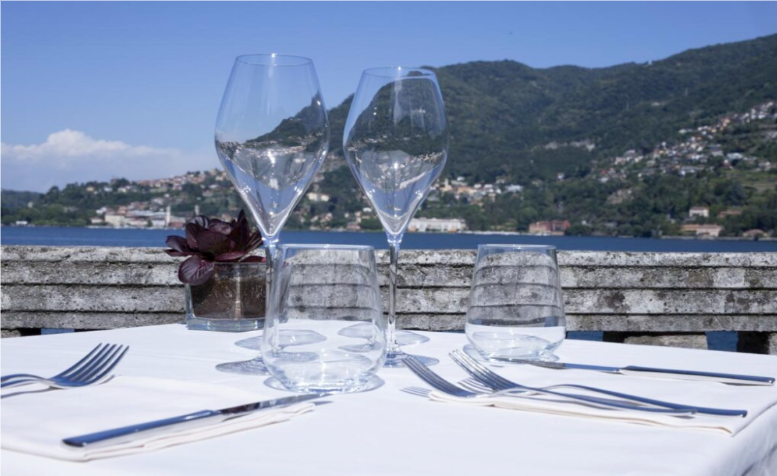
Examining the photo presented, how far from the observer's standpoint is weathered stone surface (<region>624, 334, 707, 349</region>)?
120 inches

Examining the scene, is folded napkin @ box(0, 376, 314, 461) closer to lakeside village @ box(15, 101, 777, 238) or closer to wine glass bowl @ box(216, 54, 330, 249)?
wine glass bowl @ box(216, 54, 330, 249)

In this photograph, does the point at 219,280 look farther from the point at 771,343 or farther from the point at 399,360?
the point at 771,343

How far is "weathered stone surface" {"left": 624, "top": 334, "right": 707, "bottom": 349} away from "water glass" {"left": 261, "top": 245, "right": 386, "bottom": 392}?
2.34m

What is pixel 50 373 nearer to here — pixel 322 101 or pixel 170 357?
pixel 170 357

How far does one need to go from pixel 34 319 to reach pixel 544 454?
2.65 meters

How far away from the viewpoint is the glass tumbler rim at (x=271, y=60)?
118cm

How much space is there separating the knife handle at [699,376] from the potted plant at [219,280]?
0.82 metres

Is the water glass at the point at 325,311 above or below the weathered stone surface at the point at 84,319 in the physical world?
above

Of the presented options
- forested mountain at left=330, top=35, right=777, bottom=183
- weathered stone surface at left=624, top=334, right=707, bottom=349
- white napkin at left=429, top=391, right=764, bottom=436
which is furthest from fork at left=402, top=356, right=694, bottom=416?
forested mountain at left=330, top=35, right=777, bottom=183

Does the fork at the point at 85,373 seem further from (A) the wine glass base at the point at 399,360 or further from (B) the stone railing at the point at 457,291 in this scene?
(B) the stone railing at the point at 457,291

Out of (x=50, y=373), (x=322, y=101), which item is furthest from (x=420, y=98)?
(x=50, y=373)

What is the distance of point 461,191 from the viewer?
49.6m

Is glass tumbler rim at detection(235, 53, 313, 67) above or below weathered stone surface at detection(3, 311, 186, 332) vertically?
above

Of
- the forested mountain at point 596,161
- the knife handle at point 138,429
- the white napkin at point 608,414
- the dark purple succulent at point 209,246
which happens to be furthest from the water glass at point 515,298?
the forested mountain at point 596,161
